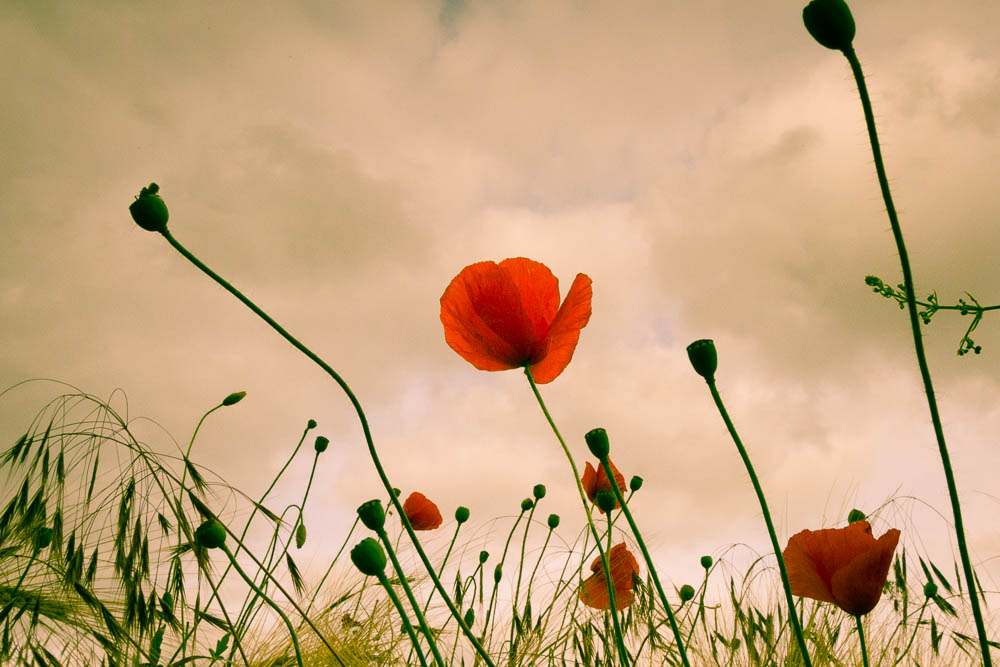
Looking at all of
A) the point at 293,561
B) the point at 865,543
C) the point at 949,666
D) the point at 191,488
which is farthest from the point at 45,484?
the point at 949,666

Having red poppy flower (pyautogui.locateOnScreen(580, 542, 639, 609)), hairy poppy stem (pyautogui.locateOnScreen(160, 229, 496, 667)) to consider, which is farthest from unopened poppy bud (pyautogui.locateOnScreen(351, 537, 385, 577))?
red poppy flower (pyautogui.locateOnScreen(580, 542, 639, 609))

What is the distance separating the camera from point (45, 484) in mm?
1349

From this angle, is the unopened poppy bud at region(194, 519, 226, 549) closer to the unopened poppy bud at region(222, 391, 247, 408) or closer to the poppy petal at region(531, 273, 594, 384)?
the poppy petal at region(531, 273, 594, 384)

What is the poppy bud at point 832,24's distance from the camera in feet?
1.63

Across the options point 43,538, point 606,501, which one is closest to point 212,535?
point 606,501

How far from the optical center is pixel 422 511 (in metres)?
1.63

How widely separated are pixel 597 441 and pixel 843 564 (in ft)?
1.01

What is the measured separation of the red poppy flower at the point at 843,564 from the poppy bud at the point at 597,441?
230mm

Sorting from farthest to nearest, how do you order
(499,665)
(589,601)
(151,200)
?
(589,601) → (499,665) → (151,200)

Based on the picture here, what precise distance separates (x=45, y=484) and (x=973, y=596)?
4.83 feet

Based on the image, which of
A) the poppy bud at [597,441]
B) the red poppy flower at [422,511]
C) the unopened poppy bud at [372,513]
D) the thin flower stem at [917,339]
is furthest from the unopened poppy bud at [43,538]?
the thin flower stem at [917,339]

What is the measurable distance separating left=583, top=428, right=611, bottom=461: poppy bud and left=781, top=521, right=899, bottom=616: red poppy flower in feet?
0.76

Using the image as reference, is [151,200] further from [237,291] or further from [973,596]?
[973,596]

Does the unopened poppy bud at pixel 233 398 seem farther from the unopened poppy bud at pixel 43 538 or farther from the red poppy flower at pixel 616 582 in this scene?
the red poppy flower at pixel 616 582
